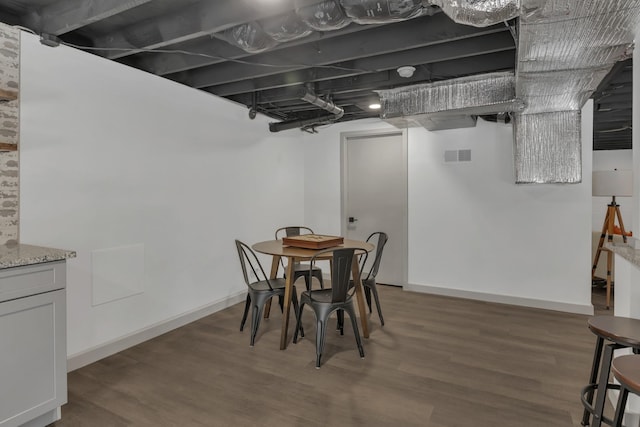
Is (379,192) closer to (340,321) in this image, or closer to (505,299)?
(505,299)

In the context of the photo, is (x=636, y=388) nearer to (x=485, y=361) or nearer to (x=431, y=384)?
(x=431, y=384)

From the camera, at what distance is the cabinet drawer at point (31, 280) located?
1.81 metres

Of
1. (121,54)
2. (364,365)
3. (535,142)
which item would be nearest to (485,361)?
(364,365)

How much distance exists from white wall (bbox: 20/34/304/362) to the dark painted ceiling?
0.60 ft

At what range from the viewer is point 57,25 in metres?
2.32

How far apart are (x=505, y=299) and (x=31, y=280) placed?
4.42m

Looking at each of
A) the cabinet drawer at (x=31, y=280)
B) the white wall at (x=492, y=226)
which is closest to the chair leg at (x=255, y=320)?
the cabinet drawer at (x=31, y=280)

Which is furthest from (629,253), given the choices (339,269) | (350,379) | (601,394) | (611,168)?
(611,168)

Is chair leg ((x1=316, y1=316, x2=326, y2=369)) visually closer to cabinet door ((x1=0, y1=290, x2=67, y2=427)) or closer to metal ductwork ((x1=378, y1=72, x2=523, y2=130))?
cabinet door ((x1=0, y1=290, x2=67, y2=427))

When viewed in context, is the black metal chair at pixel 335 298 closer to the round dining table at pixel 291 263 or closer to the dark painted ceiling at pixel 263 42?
the round dining table at pixel 291 263

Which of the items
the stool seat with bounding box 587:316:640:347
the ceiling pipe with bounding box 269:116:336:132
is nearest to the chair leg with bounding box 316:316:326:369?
the stool seat with bounding box 587:316:640:347

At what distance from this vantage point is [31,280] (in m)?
1.91

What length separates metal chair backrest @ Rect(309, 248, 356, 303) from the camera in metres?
2.67

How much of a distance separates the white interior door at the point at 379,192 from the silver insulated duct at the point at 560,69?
1.59 m
